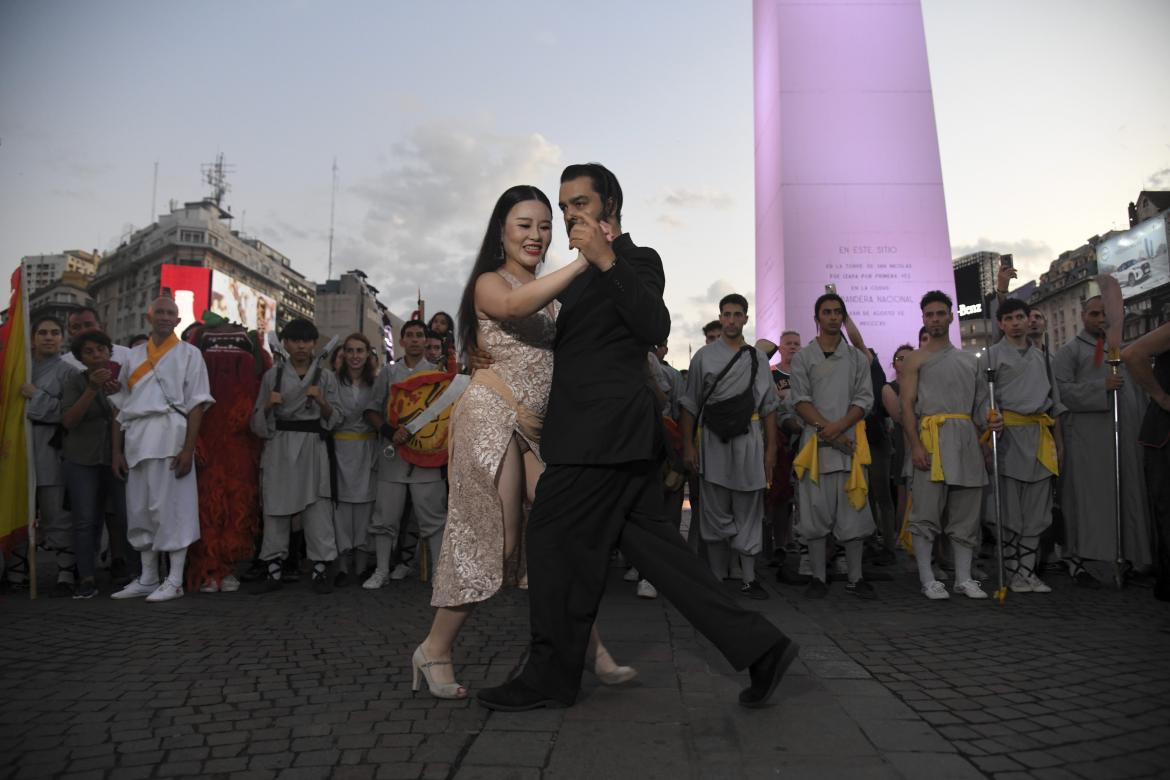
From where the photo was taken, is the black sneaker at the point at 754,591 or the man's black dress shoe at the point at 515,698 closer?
the man's black dress shoe at the point at 515,698

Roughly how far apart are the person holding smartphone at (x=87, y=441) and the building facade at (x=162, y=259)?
80534 mm

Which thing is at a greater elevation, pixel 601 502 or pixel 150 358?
pixel 150 358

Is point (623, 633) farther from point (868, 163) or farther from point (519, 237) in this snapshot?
point (868, 163)

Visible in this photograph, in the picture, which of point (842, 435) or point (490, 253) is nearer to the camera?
point (490, 253)

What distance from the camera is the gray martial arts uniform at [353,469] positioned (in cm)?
616

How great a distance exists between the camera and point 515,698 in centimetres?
279

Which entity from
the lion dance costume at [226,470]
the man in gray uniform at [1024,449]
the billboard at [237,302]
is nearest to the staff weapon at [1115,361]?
the man in gray uniform at [1024,449]

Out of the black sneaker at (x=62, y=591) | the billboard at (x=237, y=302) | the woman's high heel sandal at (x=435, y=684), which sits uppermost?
the billboard at (x=237, y=302)

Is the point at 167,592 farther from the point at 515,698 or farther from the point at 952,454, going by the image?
the point at 952,454

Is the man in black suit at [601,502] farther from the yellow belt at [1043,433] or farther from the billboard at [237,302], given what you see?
the billboard at [237,302]

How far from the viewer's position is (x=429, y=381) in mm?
5848

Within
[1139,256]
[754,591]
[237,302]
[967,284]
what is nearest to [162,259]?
[237,302]

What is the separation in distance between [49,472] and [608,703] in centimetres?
521

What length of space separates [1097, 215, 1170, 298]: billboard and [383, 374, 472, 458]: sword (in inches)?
1803
